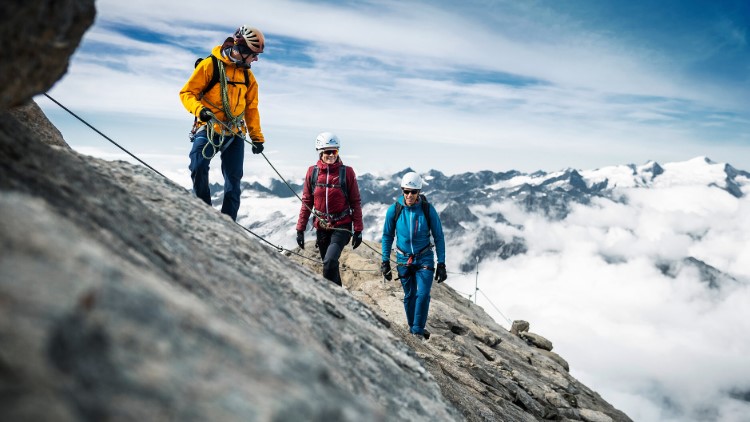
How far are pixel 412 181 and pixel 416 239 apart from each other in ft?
4.87

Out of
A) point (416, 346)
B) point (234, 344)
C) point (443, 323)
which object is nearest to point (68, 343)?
point (234, 344)

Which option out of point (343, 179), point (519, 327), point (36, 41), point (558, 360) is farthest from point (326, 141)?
point (519, 327)

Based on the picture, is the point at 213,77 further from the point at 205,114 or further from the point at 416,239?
the point at 416,239

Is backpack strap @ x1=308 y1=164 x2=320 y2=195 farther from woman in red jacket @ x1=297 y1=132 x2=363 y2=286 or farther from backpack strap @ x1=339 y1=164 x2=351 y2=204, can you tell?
backpack strap @ x1=339 y1=164 x2=351 y2=204

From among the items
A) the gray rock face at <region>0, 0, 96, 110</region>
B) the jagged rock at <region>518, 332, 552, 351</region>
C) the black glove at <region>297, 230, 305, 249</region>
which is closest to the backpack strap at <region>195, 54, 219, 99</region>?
the black glove at <region>297, 230, 305, 249</region>

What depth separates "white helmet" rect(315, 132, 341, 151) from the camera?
10789 mm

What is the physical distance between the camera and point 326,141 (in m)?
10.8

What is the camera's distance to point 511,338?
21375 mm

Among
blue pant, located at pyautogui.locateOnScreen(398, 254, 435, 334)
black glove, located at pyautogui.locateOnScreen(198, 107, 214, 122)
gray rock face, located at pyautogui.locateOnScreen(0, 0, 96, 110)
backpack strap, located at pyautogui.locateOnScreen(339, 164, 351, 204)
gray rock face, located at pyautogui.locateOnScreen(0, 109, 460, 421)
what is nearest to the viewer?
gray rock face, located at pyautogui.locateOnScreen(0, 109, 460, 421)

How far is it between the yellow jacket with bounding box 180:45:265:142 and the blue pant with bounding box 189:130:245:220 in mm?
471

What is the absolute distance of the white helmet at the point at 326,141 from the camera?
10.8 meters

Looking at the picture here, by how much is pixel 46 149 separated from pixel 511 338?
66.8 feet

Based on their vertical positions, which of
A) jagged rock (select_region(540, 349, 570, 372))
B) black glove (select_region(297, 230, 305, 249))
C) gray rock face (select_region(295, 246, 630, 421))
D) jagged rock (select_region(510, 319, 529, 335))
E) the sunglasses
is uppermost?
the sunglasses

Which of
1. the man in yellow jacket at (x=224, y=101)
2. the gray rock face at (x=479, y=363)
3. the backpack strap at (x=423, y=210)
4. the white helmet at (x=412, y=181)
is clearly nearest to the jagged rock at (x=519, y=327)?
the gray rock face at (x=479, y=363)
